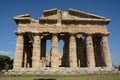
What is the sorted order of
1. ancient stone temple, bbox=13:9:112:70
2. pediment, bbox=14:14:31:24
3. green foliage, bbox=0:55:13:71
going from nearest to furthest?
1. ancient stone temple, bbox=13:9:112:70
2. pediment, bbox=14:14:31:24
3. green foliage, bbox=0:55:13:71

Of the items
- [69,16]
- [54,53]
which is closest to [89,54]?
[54,53]

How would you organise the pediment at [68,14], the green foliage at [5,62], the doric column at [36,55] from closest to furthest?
the doric column at [36,55] < the pediment at [68,14] < the green foliage at [5,62]

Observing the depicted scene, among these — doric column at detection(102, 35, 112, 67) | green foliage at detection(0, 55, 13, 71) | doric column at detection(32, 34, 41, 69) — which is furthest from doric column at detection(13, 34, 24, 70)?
green foliage at detection(0, 55, 13, 71)

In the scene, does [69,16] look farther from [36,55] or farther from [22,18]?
[36,55]

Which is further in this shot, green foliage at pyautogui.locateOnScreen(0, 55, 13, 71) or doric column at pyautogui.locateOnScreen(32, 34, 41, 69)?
green foliage at pyautogui.locateOnScreen(0, 55, 13, 71)

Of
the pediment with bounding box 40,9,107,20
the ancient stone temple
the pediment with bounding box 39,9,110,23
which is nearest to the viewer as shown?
the ancient stone temple

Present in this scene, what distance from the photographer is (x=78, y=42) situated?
106 feet

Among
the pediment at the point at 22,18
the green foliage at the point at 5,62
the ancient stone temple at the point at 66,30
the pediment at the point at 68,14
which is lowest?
the green foliage at the point at 5,62

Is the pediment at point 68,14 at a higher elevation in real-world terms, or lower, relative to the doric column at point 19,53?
higher

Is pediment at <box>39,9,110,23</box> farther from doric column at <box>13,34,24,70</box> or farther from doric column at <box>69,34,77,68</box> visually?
doric column at <box>13,34,24,70</box>

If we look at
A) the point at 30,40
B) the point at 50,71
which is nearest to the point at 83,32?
the point at 50,71

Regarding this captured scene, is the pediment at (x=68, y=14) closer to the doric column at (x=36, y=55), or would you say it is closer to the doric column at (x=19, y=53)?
the doric column at (x=36, y=55)

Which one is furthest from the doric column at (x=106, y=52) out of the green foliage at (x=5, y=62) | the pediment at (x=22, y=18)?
the green foliage at (x=5, y=62)

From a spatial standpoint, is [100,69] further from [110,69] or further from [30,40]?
[30,40]
